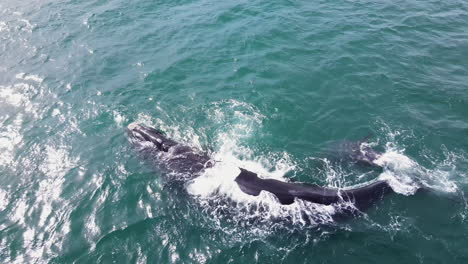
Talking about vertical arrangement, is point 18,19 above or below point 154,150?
above

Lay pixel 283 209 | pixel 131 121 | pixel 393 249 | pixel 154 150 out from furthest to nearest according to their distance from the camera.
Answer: pixel 131 121
pixel 154 150
pixel 283 209
pixel 393 249

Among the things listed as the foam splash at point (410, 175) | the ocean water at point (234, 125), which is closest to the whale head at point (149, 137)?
the ocean water at point (234, 125)

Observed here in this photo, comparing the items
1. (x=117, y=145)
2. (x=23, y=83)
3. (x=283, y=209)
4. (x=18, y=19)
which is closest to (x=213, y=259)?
(x=283, y=209)

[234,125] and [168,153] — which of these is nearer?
[168,153]

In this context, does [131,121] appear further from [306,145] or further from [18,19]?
[18,19]

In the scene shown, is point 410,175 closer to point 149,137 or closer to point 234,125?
point 234,125

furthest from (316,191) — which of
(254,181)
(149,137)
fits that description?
(149,137)
